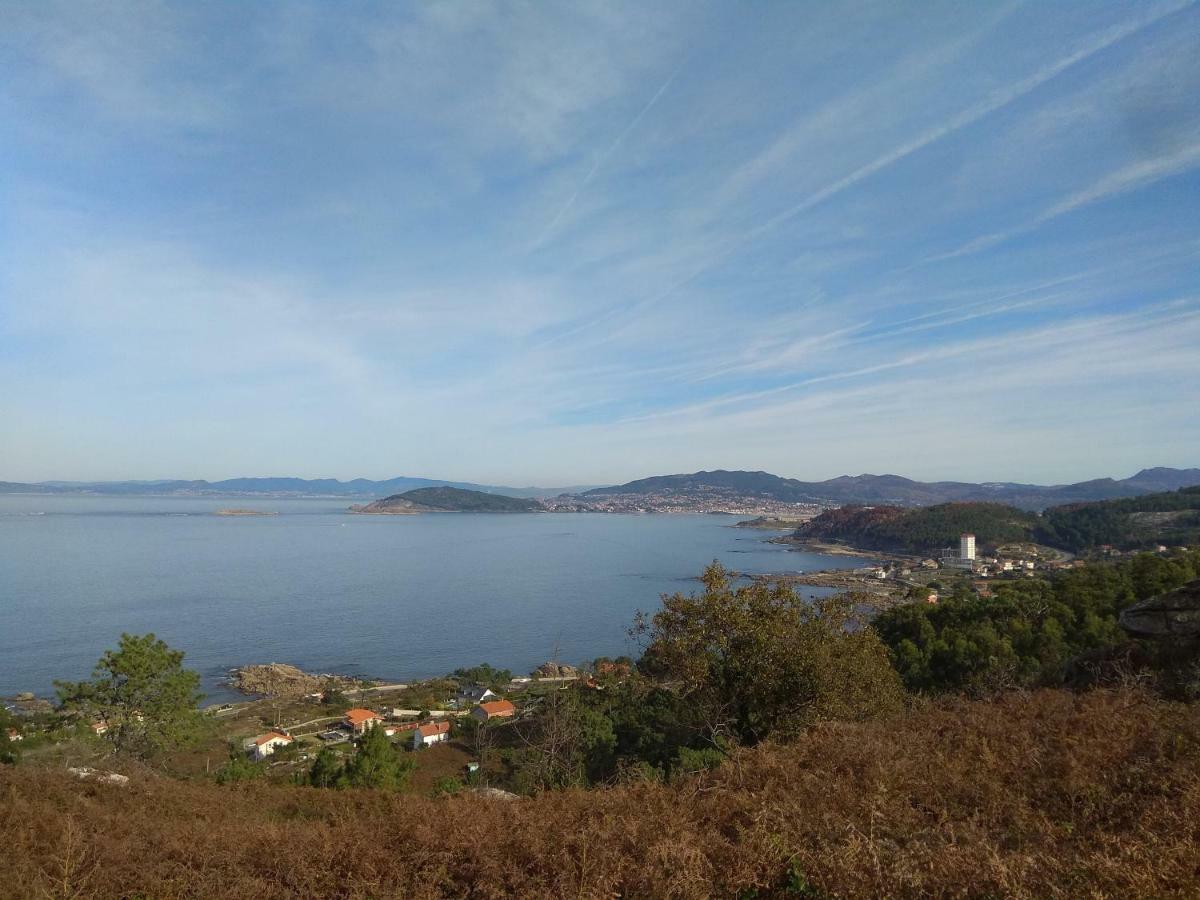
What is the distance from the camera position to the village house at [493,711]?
76.3 ft

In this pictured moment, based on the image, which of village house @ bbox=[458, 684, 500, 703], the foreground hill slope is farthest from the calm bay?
the foreground hill slope

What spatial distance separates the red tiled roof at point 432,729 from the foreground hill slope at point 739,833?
18.0m

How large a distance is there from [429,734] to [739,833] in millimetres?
20823

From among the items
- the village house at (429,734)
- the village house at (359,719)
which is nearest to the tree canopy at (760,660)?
the village house at (429,734)

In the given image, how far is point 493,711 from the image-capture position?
23.7 m

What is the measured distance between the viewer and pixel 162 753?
1486 cm

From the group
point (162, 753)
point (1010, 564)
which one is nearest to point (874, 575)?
point (1010, 564)

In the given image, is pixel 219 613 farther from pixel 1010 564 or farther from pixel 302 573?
pixel 1010 564

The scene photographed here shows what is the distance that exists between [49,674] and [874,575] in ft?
194

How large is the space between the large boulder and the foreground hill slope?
431 cm

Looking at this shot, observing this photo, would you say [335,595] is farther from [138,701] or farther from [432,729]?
[138,701]

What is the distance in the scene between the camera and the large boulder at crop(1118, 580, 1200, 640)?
8.33m

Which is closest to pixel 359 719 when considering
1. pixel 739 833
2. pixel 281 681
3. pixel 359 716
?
pixel 359 716

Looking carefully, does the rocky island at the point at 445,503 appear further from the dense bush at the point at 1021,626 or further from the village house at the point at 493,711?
the dense bush at the point at 1021,626
